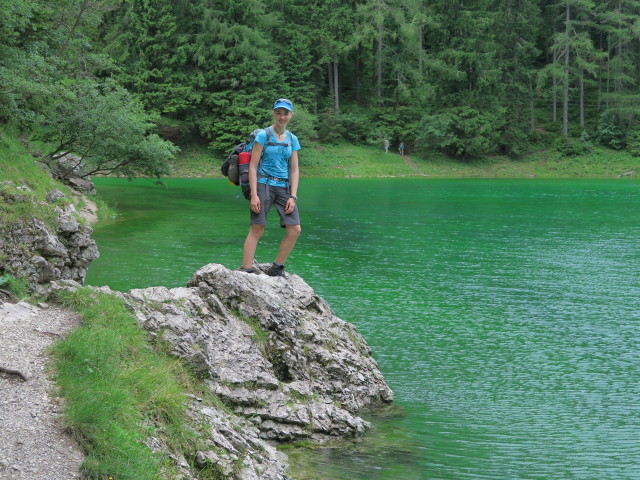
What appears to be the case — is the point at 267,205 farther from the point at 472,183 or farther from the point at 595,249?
the point at 472,183

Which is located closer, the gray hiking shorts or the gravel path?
the gravel path

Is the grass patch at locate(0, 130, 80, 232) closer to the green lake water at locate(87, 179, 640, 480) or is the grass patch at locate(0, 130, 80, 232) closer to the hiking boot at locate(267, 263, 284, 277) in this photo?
the green lake water at locate(87, 179, 640, 480)

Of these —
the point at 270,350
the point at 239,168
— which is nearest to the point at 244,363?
the point at 270,350

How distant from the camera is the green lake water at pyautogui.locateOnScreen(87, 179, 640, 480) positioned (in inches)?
303

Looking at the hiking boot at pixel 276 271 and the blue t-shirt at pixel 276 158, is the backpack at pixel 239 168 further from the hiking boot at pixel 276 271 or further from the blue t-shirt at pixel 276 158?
the hiking boot at pixel 276 271

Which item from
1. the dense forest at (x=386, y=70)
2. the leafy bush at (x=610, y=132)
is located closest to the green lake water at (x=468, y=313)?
the dense forest at (x=386, y=70)

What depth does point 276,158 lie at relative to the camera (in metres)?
8.92

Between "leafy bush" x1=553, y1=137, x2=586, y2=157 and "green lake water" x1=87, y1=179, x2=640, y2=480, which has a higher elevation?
"leafy bush" x1=553, y1=137, x2=586, y2=157

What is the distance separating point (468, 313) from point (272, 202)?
6236 millimetres

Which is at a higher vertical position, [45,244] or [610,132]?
[610,132]

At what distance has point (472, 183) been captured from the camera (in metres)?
54.1

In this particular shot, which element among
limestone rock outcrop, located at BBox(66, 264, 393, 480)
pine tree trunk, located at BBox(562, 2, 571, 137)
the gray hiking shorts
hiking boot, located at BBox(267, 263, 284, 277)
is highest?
pine tree trunk, located at BBox(562, 2, 571, 137)

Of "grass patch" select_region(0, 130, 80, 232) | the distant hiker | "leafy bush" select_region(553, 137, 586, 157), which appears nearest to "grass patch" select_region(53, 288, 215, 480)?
the distant hiker

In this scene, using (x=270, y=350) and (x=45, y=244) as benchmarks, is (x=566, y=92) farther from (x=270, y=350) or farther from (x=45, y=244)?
(x=270, y=350)
